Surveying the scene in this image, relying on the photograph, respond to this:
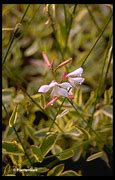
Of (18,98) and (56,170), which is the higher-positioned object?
(18,98)

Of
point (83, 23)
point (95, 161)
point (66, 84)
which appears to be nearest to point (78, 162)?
point (95, 161)

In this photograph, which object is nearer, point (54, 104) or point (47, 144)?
point (47, 144)

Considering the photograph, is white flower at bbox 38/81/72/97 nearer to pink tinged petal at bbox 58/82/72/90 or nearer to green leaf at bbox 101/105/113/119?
pink tinged petal at bbox 58/82/72/90

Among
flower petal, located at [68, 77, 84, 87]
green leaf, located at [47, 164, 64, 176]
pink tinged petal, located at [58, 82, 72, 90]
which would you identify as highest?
flower petal, located at [68, 77, 84, 87]

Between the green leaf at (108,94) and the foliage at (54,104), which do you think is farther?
the green leaf at (108,94)

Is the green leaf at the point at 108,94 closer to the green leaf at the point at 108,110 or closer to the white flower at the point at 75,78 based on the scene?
the green leaf at the point at 108,110

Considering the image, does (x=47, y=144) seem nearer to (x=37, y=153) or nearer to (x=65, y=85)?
(x=37, y=153)

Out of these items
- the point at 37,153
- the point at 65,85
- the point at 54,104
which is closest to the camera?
the point at 65,85

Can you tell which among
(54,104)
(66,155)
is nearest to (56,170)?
(66,155)

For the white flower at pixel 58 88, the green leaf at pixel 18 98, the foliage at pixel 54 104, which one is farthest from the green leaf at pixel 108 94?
the white flower at pixel 58 88

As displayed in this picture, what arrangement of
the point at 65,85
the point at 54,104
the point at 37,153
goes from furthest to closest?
the point at 54,104, the point at 37,153, the point at 65,85

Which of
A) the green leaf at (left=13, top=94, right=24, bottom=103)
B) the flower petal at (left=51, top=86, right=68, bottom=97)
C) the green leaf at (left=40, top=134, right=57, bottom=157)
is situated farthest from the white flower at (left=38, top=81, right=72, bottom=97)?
the green leaf at (left=13, top=94, right=24, bottom=103)
